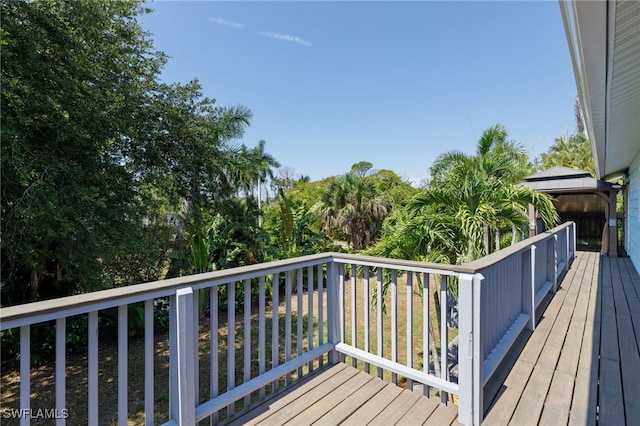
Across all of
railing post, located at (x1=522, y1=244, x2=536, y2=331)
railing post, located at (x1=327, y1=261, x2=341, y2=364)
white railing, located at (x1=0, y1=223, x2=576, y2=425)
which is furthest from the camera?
railing post, located at (x1=522, y1=244, x2=536, y2=331)

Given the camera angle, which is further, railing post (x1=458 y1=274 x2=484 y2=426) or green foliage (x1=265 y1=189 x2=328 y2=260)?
green foliage (x1=265 y1=189 x2=328 y2=260)

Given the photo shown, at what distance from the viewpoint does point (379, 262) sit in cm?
259

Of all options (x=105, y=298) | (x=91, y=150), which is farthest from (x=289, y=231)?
(x=105, y=298)

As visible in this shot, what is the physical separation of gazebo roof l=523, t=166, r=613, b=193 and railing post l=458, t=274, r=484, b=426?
962 centimetres

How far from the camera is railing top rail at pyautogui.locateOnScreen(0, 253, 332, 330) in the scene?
1.28 meters

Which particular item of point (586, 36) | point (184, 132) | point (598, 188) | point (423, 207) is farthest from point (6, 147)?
point (598, 188)

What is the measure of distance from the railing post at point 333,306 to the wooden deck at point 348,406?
289mm

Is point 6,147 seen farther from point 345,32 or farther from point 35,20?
point 345,32

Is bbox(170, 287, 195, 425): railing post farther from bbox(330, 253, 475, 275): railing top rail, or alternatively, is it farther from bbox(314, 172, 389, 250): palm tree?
bbox(314, 172, 389, 250): palm tree

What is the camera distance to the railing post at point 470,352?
203 centimetres

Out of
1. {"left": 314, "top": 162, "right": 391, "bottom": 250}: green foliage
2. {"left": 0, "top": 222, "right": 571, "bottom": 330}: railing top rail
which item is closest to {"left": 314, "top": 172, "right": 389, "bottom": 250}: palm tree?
{"left": 314, "top": 162, "right": 391, "bottom": 250}: green foliage

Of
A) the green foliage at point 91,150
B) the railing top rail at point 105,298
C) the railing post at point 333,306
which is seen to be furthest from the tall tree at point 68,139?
the railing post at point 333,306

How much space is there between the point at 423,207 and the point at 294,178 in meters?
32.8

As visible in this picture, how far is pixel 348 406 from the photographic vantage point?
7.45ft
